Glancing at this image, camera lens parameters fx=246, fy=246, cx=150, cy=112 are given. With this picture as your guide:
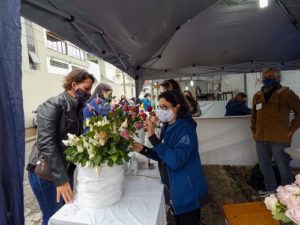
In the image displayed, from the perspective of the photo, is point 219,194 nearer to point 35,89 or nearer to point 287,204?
point 287,204

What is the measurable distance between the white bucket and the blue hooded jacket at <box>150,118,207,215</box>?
34 cm

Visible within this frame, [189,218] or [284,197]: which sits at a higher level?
[284,197]

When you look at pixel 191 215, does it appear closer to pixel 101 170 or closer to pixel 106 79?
pixel 101 170

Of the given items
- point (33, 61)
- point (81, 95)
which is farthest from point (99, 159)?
point (33, 61)

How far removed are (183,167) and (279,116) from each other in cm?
175

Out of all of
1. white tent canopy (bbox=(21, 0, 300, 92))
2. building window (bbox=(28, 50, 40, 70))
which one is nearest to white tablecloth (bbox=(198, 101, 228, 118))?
white tent canopy (bbox=(21, 0, 300, 92))

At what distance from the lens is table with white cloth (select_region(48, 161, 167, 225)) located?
1.13 meters

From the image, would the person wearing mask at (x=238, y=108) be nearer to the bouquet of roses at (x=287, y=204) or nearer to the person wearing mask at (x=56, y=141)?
the person wearing mask at (x=56, y=141)

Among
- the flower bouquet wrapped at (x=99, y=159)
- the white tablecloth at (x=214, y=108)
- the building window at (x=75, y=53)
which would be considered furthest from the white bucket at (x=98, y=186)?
the building window at (x=75, y=53)

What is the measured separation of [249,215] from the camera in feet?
4.91

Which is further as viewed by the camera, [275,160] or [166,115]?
[275,160]

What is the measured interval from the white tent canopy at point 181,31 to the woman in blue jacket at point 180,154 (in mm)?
686

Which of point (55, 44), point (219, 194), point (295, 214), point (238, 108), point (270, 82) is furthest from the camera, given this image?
point (55, 44)

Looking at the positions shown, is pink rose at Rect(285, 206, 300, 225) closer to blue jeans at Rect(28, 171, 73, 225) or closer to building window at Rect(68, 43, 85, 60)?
blue jeans at Rect(28, 171, 73, 225)
